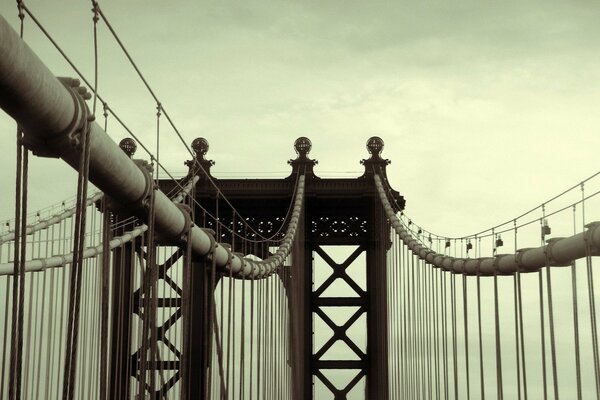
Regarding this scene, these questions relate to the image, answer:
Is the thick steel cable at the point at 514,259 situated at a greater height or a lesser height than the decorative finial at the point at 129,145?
lesser

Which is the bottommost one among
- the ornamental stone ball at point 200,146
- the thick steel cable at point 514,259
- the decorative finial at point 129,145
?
the thick steel cable at point 514,259

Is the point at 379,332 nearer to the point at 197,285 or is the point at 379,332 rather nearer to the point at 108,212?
the point at 197,285

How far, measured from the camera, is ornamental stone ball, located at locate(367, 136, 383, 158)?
2191 centimetres

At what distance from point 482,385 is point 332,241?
10886mm

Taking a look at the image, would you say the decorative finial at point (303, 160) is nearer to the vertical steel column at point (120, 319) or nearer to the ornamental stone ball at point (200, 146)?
the ornamental stone ball at point (200, 146)

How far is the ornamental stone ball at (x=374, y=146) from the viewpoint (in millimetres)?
21906

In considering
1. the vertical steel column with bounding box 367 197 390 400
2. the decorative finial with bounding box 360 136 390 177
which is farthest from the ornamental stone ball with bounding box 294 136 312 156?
the vertical steel column with bounding box 367 197 390 400

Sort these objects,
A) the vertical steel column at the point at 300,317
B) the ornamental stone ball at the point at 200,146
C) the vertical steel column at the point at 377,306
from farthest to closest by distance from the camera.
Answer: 1. the ornamental stone ball at the point at 200,146
2. the vertical steel column at the point at 377,306
3. the vertical steel column at the point at 300,317

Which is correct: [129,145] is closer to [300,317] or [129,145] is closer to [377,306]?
[300,317]

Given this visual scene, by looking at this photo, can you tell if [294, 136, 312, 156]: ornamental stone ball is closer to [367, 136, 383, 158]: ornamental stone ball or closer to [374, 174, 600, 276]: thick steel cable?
[367, 136, 383, 158]: ornamental stone ball

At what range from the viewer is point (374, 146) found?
21922 mm

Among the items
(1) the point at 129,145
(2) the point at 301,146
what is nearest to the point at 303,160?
(2) the point at 301,146

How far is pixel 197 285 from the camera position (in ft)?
67.5

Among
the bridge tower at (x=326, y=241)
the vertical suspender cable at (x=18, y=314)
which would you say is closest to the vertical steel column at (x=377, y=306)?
the bridge tower at (x=326, y=241)
